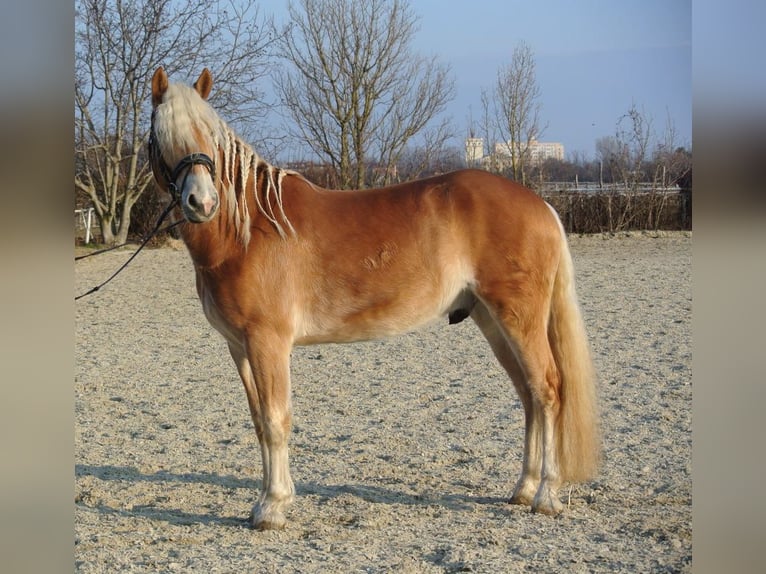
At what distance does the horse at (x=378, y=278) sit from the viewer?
315 centimetres

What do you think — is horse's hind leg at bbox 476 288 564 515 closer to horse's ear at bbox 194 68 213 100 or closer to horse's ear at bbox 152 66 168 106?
horse's ear at bbox 194 68 213 100

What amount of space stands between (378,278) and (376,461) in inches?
49.5

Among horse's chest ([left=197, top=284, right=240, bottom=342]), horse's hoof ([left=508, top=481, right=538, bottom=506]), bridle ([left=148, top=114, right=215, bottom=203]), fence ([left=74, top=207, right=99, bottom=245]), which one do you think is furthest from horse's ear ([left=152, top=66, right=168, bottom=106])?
fence ([left=74, top=207, right=99, bottom=245])

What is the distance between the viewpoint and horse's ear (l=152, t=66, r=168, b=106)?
298 cm

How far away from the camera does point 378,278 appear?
10.8ft

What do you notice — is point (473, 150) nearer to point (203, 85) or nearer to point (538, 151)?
point (538, 151)

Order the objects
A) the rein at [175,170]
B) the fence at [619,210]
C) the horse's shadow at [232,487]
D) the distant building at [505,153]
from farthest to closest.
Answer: the fence at [619,210]
the distant building at [505,153]
the horse's shadow at [232,487]
the rein at [175,170]

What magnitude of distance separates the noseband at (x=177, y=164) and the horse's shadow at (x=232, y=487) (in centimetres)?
139

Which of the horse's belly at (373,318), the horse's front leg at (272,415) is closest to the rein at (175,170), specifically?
the horse's front leg at (272,415)

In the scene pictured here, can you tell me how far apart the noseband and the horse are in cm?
1

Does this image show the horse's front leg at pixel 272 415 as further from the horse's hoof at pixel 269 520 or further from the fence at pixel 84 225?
the fence at pixel 84 225

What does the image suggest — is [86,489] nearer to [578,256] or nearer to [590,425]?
[590,425]
